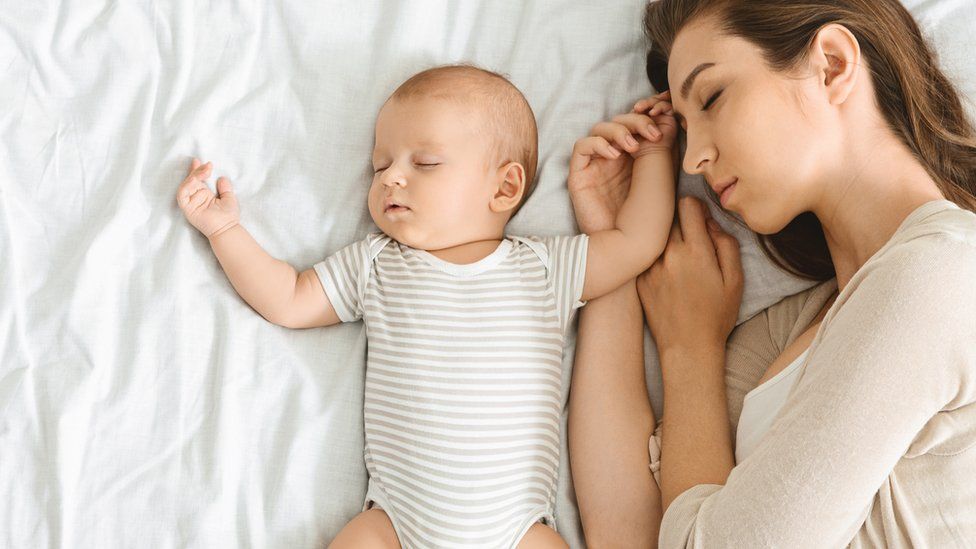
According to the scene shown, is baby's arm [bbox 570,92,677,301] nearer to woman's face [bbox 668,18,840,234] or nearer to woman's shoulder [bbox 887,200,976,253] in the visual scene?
woman's face [bbox 668,18,840,234]

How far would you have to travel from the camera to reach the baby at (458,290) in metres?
1.45

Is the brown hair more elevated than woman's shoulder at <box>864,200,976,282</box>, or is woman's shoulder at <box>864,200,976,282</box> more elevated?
the brown hair

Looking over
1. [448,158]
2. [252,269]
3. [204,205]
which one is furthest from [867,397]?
[204,205]

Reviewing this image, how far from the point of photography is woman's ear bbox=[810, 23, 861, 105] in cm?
134

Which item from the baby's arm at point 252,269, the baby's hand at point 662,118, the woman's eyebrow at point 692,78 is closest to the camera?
the woman's eyebrow at point 692,78

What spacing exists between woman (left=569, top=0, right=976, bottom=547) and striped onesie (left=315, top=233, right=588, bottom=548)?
0.33ft

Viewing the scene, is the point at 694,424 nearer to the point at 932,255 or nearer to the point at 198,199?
the point at 932,255

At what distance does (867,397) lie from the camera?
1.08 metres

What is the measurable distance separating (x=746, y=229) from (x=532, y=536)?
2.49ft

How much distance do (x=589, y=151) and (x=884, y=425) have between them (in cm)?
81

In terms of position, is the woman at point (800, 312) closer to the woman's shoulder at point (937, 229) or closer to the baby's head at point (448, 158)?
the woman's shoulder at point (937, 229)

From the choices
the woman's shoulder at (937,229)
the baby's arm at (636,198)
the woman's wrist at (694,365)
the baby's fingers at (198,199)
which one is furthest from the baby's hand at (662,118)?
the baby's fingers at (198,199)

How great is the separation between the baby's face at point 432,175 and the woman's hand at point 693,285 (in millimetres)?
392

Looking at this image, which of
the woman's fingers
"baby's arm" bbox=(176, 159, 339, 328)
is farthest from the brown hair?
"baby's arm" bbox=(176, 159, 339, 328)
